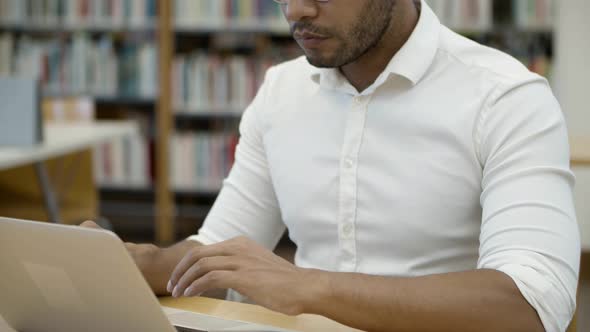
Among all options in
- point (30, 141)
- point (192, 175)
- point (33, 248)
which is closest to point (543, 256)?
point (33, 248)

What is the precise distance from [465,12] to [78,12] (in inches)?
76.5

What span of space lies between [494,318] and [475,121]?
13.7 inches

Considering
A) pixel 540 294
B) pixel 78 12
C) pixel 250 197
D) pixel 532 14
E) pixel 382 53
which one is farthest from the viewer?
pixel 78 12

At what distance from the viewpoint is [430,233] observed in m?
1.29

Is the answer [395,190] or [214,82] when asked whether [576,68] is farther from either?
[395,190]

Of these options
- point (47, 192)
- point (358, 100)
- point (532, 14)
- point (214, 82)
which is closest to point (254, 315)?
point (358, 100)

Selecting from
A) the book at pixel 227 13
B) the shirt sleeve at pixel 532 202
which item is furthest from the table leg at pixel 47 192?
the shirt sleeve at pixel 532 202

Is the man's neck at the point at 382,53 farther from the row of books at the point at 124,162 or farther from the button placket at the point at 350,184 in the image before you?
the row of books at the point at 124,162

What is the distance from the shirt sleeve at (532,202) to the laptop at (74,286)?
1.07 ft

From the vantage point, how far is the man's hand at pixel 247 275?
0.97 meters

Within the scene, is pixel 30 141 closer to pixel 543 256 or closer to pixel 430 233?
pixel 430 233

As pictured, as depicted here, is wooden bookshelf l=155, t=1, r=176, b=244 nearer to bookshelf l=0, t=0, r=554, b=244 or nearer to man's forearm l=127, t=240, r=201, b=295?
bookshelf l=0, t=0, r=554, b=244

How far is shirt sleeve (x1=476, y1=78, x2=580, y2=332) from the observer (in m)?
1.05

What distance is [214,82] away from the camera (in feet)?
14.3
